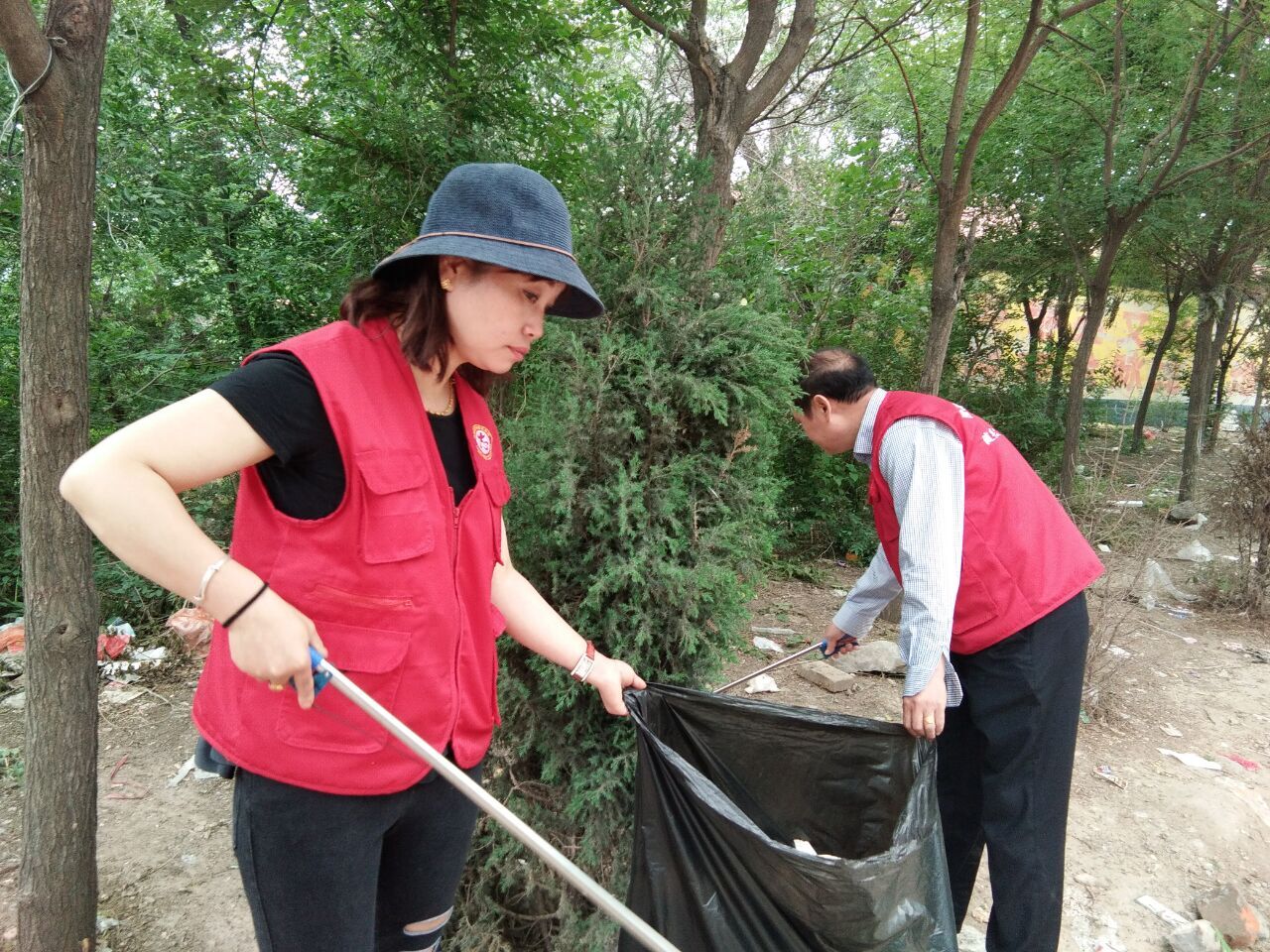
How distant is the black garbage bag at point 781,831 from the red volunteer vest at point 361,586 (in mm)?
653

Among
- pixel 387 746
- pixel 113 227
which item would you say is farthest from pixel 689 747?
pixel 113 227

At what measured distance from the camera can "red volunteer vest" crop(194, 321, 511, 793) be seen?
3.82ft

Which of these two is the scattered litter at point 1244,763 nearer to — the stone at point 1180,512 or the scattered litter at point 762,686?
the scattered litter at point 762,686

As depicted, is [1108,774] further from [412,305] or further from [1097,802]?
[412,305]

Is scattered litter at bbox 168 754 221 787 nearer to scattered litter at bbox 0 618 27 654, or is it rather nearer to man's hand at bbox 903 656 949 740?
scattered litter at bbox 0 618 27 654

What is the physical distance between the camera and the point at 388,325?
51.5 inches

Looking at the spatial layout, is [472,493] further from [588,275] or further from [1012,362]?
[1012,362]

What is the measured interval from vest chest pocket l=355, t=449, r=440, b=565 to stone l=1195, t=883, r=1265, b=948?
337 cm

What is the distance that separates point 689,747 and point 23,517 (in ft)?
5.98

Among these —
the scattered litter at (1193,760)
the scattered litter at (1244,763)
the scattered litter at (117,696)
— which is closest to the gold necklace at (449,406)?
the scattered litter at (117,696)

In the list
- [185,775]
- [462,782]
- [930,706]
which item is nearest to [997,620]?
[930,706]

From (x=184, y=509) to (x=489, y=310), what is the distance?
545mm

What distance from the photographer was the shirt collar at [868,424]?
2.27 meters

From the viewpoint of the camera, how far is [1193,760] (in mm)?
4145
